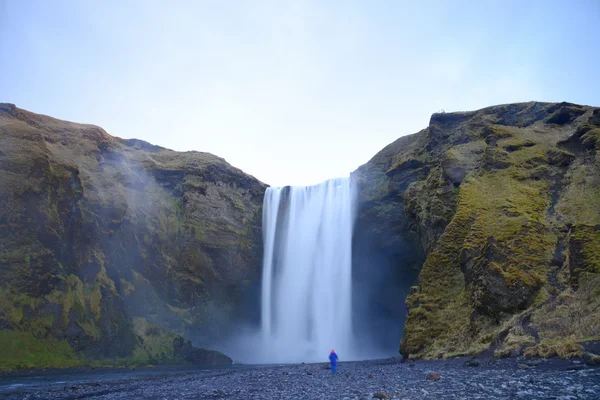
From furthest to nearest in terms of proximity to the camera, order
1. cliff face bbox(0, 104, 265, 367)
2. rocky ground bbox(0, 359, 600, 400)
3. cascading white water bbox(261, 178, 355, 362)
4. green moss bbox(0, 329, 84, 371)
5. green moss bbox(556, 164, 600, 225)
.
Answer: cascading white water bbox(261, 178, 355, 362) < cliff face bbox(0, 104, 265, 367) < green moss bbox(0, 329, 84, 371) < green moss bbox(556, 164, 600, 225) < rocky ground bbox(0, 359, 600, 400)

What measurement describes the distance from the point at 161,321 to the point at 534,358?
35887 mm

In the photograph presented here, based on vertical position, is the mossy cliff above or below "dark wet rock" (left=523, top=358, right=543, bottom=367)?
above

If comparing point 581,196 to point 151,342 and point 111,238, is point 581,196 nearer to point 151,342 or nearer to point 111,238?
point 151,342

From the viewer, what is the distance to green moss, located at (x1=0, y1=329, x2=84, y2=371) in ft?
98.5

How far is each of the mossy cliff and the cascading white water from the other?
6.86 m

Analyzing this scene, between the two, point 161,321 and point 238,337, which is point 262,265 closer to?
point 238,337

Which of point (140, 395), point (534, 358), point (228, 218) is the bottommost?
point (140, 395)

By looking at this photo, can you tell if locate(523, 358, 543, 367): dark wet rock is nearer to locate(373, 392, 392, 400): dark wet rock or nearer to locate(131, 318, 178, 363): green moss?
locate(373, 392, 392, 400): dark wet rock

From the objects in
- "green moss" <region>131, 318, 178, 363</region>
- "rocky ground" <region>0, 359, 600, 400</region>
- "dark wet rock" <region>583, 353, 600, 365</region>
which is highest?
"dark wet rock" <region>583, 353, 600, 365</region>

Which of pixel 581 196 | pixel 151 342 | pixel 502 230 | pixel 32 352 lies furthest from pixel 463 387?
pixel 151 342

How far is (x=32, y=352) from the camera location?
31.5 metres

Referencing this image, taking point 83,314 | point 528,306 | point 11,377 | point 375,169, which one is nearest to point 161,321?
point 83,314

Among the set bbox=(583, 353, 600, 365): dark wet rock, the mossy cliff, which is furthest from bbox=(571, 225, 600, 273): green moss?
bbox=(583, 353, 600, 365): dark wet rock

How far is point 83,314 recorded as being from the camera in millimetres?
36250
